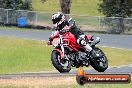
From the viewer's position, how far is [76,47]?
8195mm

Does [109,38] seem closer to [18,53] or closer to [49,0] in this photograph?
[18,53]

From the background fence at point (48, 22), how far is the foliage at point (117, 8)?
2.07m

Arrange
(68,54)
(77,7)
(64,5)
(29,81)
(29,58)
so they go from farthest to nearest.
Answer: (77,7)
(64,5)
(29,58)
(29,81)
(68,54)

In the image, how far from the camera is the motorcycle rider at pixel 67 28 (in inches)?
312

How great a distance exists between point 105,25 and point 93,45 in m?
45.6

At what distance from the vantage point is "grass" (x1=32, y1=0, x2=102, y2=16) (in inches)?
2865

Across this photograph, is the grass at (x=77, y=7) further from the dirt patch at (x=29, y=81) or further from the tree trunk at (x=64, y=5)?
the dirt patch at (x=29, y=81)

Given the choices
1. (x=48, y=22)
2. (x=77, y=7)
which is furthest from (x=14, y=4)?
(x=77, y=7)

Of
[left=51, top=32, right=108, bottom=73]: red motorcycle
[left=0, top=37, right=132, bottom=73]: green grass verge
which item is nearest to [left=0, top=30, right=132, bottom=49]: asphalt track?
[left=0, top=37, right=132, bottom=73]: green grass verge

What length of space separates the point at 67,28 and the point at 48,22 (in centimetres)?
4770

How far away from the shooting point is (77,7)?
76.8 meters

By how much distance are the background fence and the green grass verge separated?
11984mm

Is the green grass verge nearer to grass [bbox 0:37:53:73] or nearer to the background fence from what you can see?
grass [bbox 0:37:53:73]

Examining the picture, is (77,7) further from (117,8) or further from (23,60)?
(23,60)
